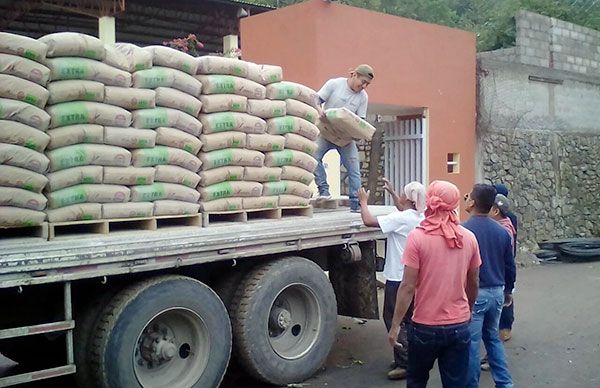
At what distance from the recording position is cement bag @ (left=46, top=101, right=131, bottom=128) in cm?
459

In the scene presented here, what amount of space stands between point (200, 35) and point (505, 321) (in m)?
10.6

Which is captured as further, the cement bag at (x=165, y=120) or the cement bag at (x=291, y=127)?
the cement bag at (x=291, y=127)

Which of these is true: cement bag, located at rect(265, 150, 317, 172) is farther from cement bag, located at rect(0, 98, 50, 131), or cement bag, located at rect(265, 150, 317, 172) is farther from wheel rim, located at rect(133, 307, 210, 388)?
cement bag, located at rect(0, 98, 50, 131)

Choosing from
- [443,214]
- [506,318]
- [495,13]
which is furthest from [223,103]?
[495,13]

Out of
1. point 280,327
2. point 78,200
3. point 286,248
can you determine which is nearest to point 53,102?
point 78,200

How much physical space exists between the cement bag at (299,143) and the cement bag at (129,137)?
4.72 feet

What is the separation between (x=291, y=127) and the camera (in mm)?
6086

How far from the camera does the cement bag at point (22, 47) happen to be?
4.32m

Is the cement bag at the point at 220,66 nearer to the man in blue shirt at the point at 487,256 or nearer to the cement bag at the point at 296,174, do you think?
the cement bag at the point at 296,174

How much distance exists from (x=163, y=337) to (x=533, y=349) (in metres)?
4.09

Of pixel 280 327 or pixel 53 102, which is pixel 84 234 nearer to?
pixel 53 102

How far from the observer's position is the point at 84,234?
15.8 feet

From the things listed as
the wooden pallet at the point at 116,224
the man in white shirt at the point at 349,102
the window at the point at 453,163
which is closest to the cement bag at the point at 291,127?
the man in white shirt at the point at 349,102

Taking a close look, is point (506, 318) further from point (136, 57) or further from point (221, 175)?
point (136, 57)
